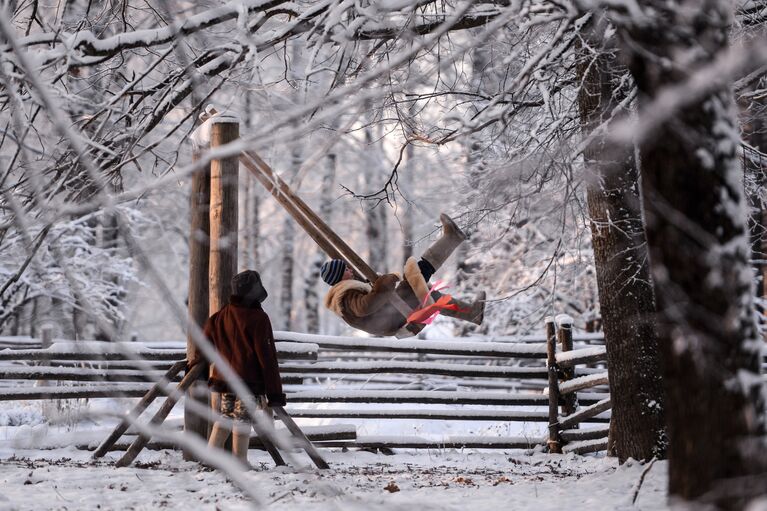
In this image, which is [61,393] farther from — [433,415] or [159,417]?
[433,415]

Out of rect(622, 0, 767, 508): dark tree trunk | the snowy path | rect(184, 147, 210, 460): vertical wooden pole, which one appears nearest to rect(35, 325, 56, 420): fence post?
the snowy path

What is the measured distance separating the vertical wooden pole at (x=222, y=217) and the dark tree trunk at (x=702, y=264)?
486cm

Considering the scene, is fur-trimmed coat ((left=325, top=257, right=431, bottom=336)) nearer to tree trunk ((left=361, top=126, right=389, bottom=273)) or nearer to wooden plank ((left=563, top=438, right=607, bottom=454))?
wooden plank ((left=563, top=438, right=607, bottom=454))

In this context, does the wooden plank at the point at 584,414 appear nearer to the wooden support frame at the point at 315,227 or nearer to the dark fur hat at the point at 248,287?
the wooden support frame at the point at 315,227

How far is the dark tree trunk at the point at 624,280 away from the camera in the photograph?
573 centimetres

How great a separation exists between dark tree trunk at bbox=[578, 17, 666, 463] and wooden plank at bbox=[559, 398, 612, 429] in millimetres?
2592

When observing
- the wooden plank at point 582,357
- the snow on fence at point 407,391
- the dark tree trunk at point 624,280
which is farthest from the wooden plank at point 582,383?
the dark tree trunk at point 624,280

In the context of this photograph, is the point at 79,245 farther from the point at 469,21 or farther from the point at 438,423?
the point at 469,21

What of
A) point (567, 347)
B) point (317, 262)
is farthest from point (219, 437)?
point (317, 262)

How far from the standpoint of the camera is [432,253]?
6809mm

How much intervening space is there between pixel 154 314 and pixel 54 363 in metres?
26.3

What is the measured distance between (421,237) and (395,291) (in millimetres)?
620

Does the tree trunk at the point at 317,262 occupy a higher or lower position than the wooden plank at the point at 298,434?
higher

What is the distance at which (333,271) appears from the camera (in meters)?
6.88
